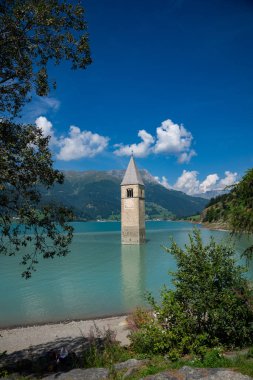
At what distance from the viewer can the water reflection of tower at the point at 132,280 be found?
2548 cm

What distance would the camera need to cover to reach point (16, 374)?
34.2 ft

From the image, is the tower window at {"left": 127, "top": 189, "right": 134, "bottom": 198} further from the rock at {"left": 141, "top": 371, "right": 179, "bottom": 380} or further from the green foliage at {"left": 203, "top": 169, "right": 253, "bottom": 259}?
the rock at {"left": 141, "top": 371, "right": 179, "bottom": 380}

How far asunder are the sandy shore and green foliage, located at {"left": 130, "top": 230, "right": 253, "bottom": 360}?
5.31 m

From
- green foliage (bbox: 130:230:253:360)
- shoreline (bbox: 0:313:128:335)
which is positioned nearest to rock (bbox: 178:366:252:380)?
green foliage (bbox: 130:230:253:360)

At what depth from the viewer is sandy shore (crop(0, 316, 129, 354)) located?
53.1 ft

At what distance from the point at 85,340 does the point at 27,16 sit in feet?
44.7

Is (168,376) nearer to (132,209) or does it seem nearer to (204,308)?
(204,308)

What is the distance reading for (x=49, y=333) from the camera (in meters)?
18.2

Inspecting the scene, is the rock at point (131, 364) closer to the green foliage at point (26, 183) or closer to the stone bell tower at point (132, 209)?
the green foliage at point (26, 183)

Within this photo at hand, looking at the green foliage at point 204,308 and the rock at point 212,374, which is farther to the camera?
the green foliage at point 204,308

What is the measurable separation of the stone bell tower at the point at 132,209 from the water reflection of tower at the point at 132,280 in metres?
18.9

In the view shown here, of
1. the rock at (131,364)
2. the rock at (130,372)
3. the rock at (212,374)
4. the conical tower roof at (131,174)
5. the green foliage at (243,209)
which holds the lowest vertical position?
the rock at (131,364)

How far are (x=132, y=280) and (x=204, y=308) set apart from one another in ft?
82.5

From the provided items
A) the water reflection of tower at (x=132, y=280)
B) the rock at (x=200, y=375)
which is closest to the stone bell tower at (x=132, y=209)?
the water reflection of tower at (x=132, y=280)
